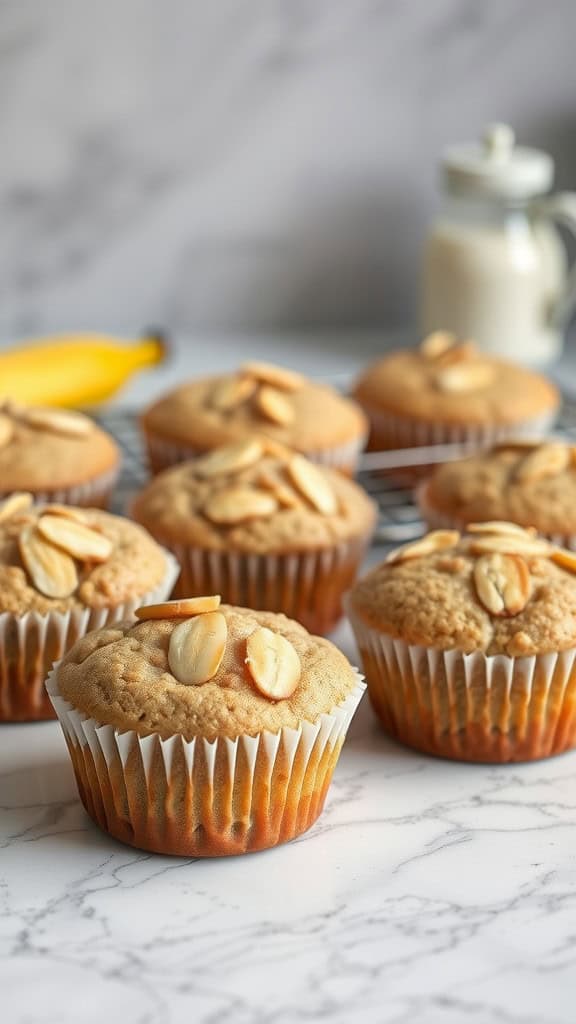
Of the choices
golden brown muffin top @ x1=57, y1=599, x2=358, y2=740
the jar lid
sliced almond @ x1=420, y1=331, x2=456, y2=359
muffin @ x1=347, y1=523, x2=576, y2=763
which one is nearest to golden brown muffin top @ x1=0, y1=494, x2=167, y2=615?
golden brown muffin top @ x1=57, y1=599, x2=358, y2=740

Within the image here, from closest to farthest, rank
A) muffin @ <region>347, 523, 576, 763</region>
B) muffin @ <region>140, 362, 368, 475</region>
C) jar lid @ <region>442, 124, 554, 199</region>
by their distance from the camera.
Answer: muffin @ <region>347, 523, 576, 763</region> → muffin @ <region>140, 362, 368, 475</region> → jar lid @ <region>442, 124, 554, 199</region>

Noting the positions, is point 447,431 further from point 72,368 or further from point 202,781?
point 202,781

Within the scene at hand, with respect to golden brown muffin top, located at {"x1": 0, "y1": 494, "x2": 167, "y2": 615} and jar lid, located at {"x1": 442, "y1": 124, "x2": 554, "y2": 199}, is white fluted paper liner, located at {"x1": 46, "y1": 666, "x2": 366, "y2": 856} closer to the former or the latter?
golden brown muffin top, located at {"x1": 0, "y1": 494, "x2": 167, "y2": 615}

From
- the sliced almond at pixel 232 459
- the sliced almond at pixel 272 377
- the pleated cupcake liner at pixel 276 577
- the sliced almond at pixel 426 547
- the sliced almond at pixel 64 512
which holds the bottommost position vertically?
the pleated cupcake liner at pixel 276 577

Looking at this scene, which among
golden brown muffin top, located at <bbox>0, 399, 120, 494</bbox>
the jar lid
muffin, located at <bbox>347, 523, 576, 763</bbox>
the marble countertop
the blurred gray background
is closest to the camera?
the marble countertop

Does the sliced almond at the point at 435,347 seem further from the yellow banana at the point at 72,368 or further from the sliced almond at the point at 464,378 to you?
the yellow banana at the point at 72,368

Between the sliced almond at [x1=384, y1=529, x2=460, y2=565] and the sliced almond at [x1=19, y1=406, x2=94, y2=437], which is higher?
the sliced almond at [x1=19, y1=406, x2=94, y2=437]

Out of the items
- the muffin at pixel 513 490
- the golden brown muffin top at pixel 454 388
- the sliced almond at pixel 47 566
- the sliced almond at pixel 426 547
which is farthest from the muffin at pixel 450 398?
the sliced almond at pixel 47 566

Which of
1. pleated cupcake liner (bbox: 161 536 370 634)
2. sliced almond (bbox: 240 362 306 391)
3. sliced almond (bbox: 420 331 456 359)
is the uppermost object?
sliced almond (bbox: 240 362 306 391)

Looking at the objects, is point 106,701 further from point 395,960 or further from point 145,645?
point 395,960
